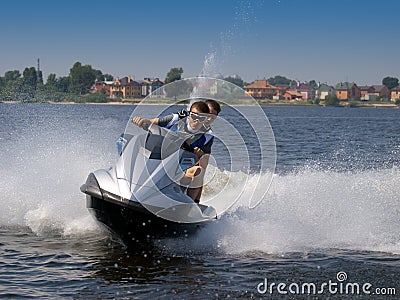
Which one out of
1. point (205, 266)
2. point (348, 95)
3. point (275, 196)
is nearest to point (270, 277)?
point (205, 266)

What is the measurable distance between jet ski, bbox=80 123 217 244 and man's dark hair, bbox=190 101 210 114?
383 millimetres

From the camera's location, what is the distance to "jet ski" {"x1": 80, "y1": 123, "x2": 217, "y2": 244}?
8.25 m

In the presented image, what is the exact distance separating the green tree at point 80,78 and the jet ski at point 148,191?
117685mm

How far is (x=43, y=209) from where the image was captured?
10281 millimetres

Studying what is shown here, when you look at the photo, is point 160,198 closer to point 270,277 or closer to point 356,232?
point 270,277

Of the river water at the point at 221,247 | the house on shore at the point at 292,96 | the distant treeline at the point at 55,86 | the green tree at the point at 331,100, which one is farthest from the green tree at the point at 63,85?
the river water at the point at 221,247

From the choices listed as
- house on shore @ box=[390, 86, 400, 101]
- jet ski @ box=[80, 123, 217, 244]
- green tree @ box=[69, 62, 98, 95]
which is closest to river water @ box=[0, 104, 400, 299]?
jet ski @ box=[80, 123, 217, 244]

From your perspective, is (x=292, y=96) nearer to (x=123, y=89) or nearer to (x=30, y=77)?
(x=123, y=89)

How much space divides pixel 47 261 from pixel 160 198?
1.60 meters

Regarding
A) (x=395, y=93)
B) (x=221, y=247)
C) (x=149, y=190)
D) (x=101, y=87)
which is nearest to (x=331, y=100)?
(x=395, y=93)

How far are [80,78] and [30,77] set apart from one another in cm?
1040

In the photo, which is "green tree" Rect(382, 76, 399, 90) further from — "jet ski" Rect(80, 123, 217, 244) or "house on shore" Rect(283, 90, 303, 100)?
"jet ski" Rect(80, 123, 217, 244)

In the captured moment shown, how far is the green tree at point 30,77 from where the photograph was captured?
119 m

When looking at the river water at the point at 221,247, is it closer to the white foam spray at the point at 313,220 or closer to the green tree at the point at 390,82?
the white foam spray at the point at 313,220
